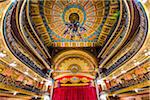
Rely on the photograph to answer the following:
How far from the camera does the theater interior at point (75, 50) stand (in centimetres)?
620

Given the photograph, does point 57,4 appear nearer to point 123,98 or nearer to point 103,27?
point 103,27

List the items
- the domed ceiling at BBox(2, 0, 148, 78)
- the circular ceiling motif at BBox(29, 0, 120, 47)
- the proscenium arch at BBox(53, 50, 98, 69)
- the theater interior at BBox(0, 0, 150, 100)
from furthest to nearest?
the proscenium arch at BBox(53, 50, 98, 69)
the circular ceiling motif at BBox(29, 0, 120, 47)
the domed ceiling at BBox(2, 0, 148, 78)
the theater interior at BBox(0, 0, 150, 100)

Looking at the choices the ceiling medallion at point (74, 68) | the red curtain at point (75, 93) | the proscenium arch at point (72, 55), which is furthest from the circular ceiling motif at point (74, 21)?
the red curtain at point (75, 93)

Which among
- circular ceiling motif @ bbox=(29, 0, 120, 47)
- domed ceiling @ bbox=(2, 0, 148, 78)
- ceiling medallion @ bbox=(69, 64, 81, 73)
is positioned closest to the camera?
domed ceiling @ bbox=(2, 0, 148, 78)

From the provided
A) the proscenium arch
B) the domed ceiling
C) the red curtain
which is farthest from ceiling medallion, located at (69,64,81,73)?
the red curtain

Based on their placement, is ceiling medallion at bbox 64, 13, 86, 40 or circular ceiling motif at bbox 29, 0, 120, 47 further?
ceiling medallion at bbox 64, 13, 86, 40

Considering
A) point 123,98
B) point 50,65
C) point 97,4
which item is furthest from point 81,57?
point 123,98

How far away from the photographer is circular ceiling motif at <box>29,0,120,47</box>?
9.70 m

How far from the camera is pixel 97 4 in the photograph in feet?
32.1

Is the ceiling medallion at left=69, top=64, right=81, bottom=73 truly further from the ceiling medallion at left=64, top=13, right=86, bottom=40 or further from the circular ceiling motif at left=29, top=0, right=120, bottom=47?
the ceiling medallion at left=64, top=13, right=86, bottom=40

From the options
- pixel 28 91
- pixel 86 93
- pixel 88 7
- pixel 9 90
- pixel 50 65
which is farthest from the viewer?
pixel 50 65

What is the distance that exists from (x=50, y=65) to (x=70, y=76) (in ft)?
5.15

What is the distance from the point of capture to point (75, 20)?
10.8 m

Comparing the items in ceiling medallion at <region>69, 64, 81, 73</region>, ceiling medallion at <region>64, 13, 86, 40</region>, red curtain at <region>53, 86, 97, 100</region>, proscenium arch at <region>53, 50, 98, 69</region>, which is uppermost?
ceiling medallion at <region>64, 13, 86, 40</region>
